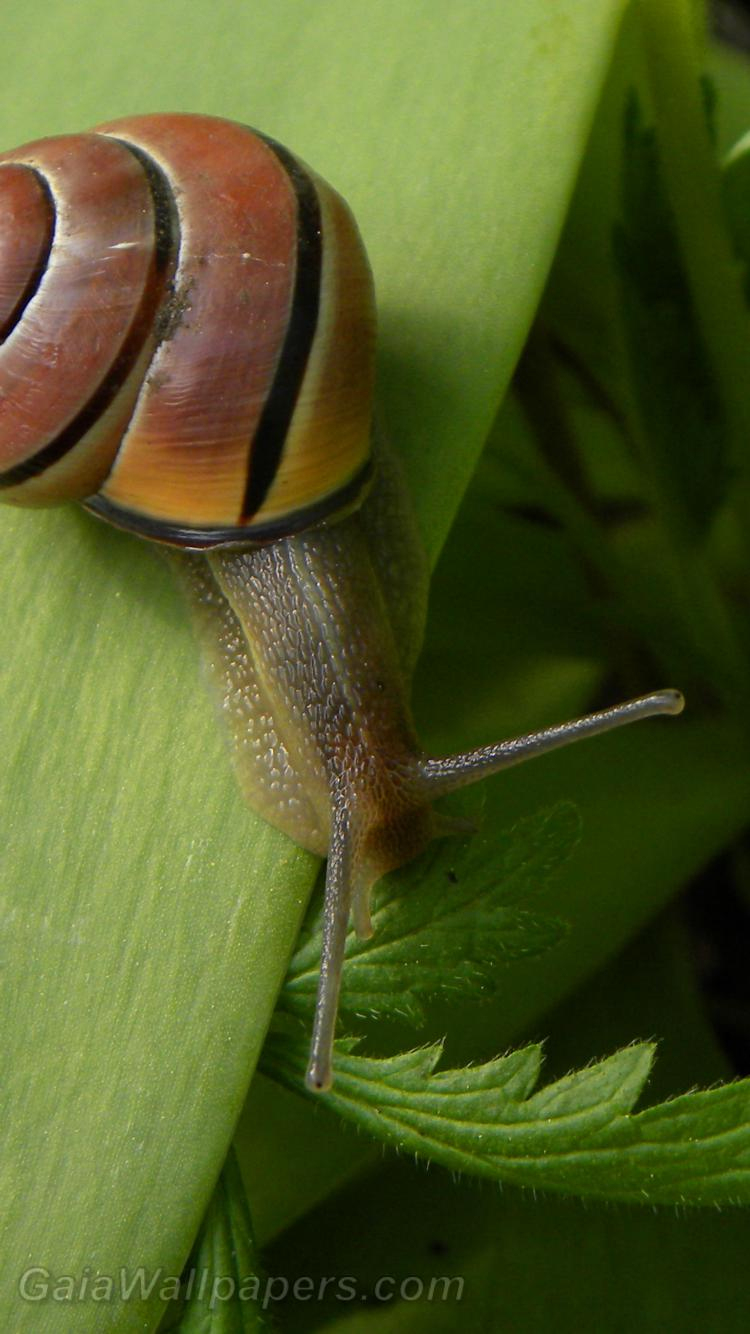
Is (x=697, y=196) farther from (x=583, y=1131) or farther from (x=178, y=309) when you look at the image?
(x=583, y=1131)

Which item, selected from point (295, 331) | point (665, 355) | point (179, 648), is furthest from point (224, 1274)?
point (665, 355)

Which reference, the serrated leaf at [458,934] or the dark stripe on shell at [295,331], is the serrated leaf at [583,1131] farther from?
the dark stripe on shell at [295,331]

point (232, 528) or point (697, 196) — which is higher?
point (697, 196)

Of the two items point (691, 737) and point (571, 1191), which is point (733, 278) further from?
point (571, 1191)

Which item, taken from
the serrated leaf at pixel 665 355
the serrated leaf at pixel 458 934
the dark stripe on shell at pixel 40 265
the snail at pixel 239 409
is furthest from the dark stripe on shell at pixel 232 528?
the serrated leaf at pixel 665 355

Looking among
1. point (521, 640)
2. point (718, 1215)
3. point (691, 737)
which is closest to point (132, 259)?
point (521, 640)

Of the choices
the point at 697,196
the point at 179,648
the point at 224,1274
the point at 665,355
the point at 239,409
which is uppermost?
the point at 697,196

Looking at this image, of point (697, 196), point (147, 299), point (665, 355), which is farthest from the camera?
point (665, 355)

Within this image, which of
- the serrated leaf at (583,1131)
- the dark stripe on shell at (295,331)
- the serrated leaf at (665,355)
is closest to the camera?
the serrated leaf at (583,1131)
